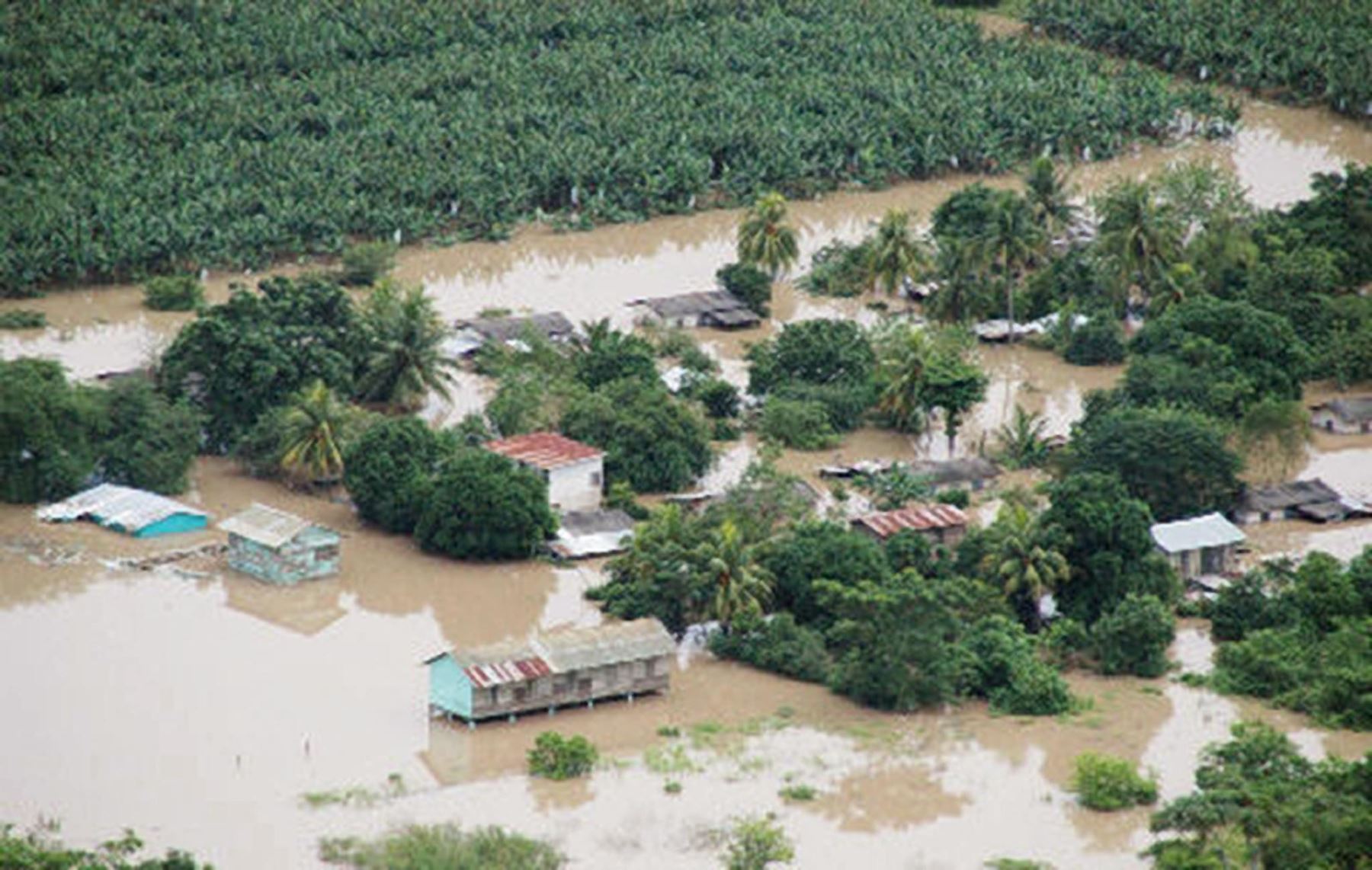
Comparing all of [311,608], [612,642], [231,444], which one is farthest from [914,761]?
[231,444]

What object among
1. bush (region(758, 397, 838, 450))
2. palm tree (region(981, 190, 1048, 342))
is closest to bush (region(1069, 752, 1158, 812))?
bush (region(758, 397, 838, 450))

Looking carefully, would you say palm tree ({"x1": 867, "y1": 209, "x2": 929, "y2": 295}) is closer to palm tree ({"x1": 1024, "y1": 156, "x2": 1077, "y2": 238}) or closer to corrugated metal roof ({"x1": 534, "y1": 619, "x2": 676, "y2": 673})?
palm tree ({"x1": 1024, "y1": 156, "x2": 1077, "y2": 238})

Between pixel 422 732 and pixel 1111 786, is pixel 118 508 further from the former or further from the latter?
pixel 1111 786

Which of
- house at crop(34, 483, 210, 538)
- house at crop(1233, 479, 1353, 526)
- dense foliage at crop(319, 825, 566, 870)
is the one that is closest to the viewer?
dense foliage at crop(319, 825, 566, 870)

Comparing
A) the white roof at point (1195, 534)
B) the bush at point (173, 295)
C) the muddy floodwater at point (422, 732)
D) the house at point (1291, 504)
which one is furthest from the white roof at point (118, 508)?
the house at point (1291, 504)

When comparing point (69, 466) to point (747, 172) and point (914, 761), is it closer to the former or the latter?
point (914, 761)

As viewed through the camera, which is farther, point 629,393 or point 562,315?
point 562,315

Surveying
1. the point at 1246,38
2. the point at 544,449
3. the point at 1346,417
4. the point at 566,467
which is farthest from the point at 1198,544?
the point at 1246,38
